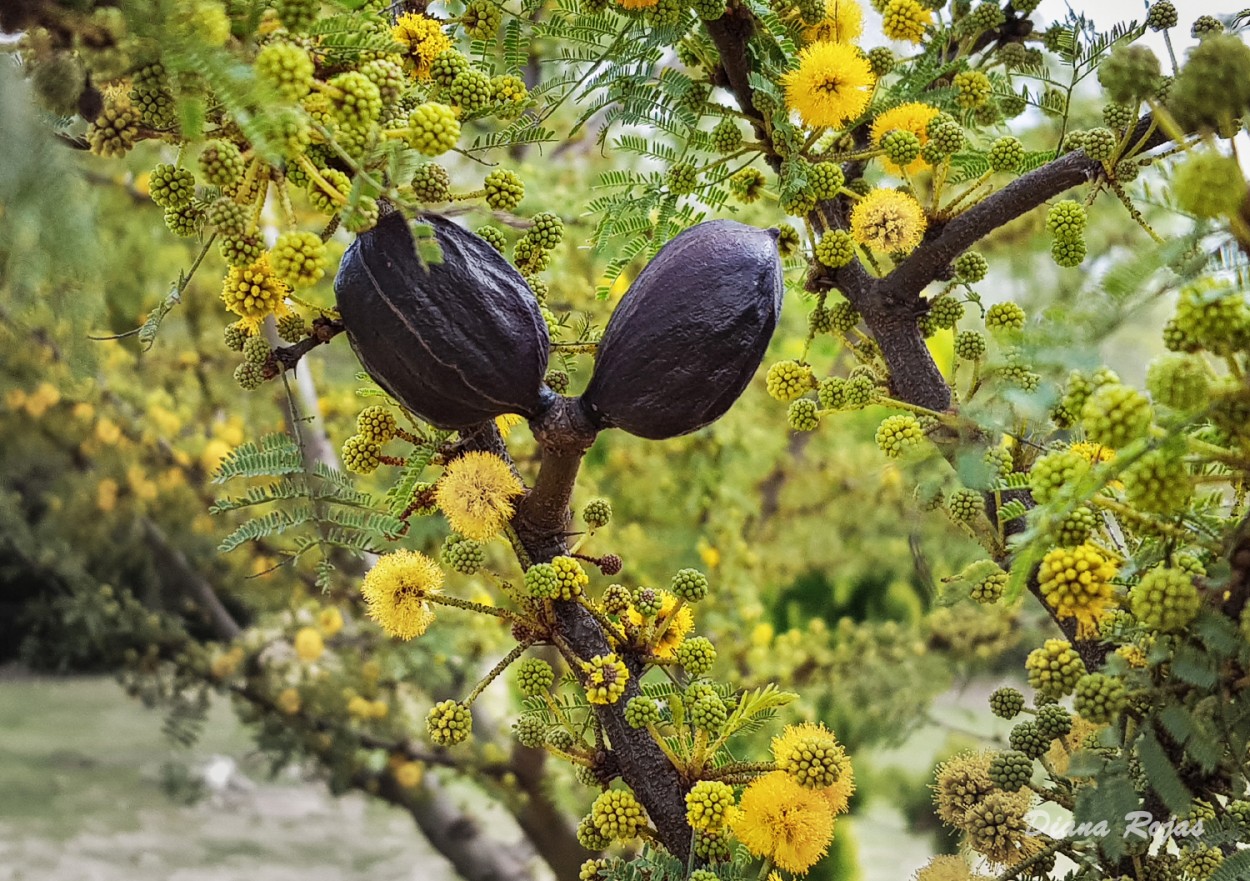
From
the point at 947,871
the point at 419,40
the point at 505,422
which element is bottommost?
the point at 947,871

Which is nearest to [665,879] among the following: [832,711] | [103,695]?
[832,711]

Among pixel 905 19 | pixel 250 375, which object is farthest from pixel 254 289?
pixel 905 19

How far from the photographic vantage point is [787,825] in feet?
1.58

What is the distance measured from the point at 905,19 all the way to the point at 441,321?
33cm

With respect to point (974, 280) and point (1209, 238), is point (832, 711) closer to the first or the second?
point (974, 280)

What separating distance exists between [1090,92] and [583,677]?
1085 mm

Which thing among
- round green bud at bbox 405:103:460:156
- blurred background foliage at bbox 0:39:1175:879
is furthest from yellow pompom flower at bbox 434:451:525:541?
blurred background foliage at bbox 0:39:1175:879

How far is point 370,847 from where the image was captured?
5.59 ft

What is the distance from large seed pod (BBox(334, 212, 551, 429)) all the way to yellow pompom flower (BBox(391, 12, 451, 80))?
0.09 m

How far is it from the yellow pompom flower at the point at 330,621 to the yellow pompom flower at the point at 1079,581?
1.21 m

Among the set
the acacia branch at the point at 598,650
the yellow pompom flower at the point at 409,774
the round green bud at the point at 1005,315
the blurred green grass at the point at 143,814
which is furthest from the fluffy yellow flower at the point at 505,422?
the blurred green grass at the point at 143,814

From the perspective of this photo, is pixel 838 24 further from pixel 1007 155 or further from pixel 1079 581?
pixel 1079 581

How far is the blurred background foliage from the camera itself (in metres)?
1.46

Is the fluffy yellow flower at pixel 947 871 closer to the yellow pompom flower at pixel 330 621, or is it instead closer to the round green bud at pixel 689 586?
the round green bud at pixel 689 586
